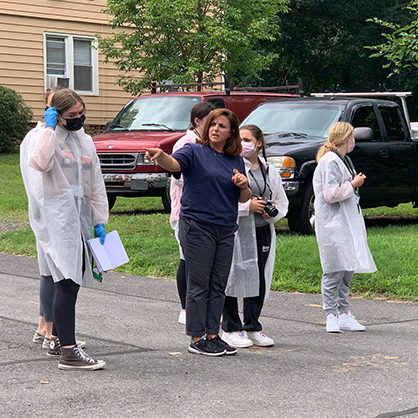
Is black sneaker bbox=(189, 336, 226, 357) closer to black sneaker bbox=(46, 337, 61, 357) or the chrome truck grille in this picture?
black sneaker bbox=(46, 337, 61, 357)

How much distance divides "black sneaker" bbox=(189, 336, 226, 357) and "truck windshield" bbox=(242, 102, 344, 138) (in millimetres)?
6337

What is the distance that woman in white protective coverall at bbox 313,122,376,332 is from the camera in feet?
22.4

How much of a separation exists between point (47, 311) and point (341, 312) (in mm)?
2548

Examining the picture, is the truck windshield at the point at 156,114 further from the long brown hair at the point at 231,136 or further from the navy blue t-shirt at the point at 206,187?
the navy blue t-shirt at the point at 206,187

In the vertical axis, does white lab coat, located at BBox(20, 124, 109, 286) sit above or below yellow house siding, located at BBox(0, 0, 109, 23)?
below

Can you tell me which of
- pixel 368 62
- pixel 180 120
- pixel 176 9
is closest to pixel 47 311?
pixel 180 120

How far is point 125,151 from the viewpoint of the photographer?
13.5 meters

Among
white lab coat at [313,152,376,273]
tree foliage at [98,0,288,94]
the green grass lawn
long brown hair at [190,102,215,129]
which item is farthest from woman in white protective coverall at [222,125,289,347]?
tree foliage at [98,0,288,94]

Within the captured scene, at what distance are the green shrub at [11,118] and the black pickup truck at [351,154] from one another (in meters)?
11.0

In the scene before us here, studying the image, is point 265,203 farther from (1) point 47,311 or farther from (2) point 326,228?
(1) point 47,311

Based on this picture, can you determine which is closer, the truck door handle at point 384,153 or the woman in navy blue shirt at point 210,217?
the woman in navy blue shirt at point 210,217

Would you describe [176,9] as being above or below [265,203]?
above

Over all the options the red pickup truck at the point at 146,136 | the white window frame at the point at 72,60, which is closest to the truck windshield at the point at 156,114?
the red pickup truck at the point at 146,136

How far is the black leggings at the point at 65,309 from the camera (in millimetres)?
5281
